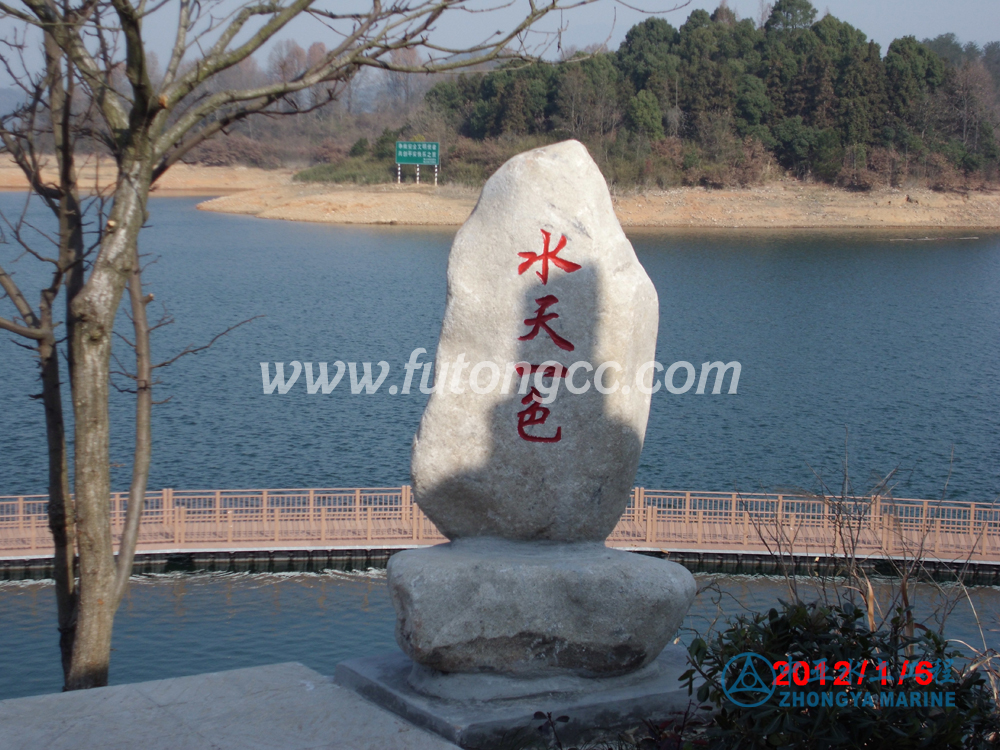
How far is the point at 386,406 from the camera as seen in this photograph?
72.0 ft

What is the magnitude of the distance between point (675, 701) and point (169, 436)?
15211 millimetres

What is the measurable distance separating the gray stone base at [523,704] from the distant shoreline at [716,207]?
47305 millimetres

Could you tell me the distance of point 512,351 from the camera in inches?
249

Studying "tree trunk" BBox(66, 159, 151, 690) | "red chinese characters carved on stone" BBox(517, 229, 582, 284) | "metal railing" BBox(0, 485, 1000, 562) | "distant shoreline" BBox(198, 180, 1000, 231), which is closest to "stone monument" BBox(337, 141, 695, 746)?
"red chinese characters carved on stone" BBox(517, 229, 582, 284)

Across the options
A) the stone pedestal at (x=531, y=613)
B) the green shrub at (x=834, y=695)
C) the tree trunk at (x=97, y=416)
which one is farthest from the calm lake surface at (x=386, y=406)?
the green shrub at (x=834, y=695)

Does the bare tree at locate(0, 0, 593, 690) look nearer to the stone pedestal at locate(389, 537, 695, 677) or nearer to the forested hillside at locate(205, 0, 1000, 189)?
the stone pedestal at locate(389, 537, 695, 677)

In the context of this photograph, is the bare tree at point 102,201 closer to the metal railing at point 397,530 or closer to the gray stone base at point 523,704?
the gray stone base at point 523,704

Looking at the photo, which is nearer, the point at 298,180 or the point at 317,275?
the point at 317,275

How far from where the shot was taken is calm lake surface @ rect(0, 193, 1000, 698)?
1253cm

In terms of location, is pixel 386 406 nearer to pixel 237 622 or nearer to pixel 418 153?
pixel 237 622

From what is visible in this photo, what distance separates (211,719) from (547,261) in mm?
3268

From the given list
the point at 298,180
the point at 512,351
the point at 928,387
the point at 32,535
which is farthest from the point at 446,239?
the point at 512,351

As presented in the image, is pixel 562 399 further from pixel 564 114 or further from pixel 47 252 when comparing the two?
pixel 564 114

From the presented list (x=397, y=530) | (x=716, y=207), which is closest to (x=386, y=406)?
(x=397, y=530)
